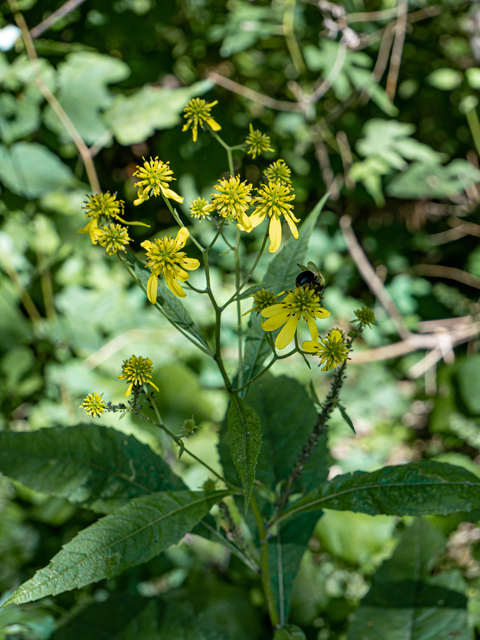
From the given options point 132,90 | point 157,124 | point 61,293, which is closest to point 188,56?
point 132,90

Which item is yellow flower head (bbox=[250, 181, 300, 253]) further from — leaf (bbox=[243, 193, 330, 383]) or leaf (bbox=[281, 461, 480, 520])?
leaf (bbox=[281, 461, 480, 520])

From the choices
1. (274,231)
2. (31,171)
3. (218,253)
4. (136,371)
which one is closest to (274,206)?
(274,231)

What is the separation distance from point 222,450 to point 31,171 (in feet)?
5.39

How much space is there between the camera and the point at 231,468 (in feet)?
3.51

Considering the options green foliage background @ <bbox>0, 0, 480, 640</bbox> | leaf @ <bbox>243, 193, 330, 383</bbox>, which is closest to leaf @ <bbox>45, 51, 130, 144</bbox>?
green foliage background @ <bbox>0, 0, 480, 640</bbox>

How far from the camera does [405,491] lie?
0.76 m

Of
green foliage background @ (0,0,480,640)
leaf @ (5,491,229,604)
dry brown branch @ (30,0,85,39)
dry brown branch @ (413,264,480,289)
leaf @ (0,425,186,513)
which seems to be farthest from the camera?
dry brown branch @ (413,264,480,289)

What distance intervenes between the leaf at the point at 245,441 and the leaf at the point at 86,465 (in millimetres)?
399

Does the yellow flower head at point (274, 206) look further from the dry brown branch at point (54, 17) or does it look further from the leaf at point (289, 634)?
the dry brown branch at point (54, 17)

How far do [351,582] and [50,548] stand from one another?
1.09 meters

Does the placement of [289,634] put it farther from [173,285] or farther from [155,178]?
[155,178]

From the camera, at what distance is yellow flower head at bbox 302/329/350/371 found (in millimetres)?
660

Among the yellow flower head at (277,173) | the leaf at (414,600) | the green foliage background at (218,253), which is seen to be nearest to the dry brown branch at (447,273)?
the green foliage background at (218,253)

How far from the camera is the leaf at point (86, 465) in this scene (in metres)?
0.95
